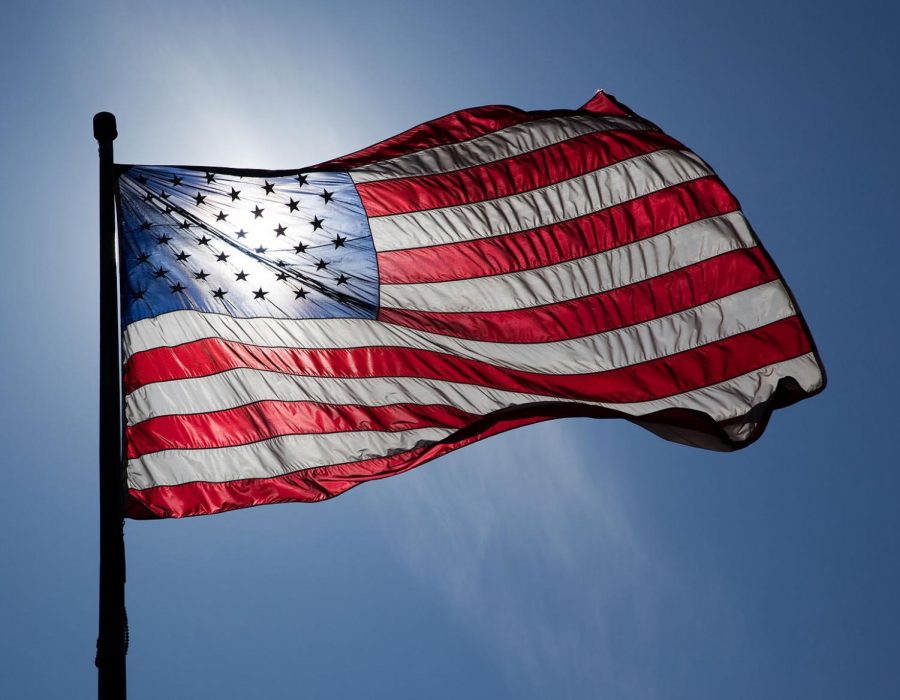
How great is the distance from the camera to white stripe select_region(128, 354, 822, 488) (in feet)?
36.4

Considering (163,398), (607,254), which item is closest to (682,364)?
(607,254)

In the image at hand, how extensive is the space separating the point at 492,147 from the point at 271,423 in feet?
15.6

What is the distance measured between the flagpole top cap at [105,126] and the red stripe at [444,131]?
306 centimetres

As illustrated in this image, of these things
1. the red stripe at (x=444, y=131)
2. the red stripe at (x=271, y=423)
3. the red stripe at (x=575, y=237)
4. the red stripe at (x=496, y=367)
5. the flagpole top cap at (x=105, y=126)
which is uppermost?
the red stripe at (x=444, y=131)

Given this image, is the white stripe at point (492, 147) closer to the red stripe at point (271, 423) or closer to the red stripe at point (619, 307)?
the red stripe at point (619, 307)

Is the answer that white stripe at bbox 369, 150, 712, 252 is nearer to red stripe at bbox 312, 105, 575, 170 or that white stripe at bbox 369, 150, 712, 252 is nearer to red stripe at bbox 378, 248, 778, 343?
red stripe at bbox 312, 105, 575, 170

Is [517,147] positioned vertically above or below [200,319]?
above

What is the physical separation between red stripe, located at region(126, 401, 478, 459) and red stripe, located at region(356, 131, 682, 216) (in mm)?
2509

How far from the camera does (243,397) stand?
38.5 feet

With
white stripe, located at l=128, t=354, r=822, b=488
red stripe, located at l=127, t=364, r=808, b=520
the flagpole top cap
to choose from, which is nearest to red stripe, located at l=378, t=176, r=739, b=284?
white stripe, located at l=128, t=354, r=822, b=488

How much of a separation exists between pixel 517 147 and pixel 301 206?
3.01 meters

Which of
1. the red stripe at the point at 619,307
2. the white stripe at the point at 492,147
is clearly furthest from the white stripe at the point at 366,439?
the white stripe at the point at 492,147

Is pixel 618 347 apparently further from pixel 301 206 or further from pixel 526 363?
pixel 301 206

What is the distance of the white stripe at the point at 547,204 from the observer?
43.9 ft
